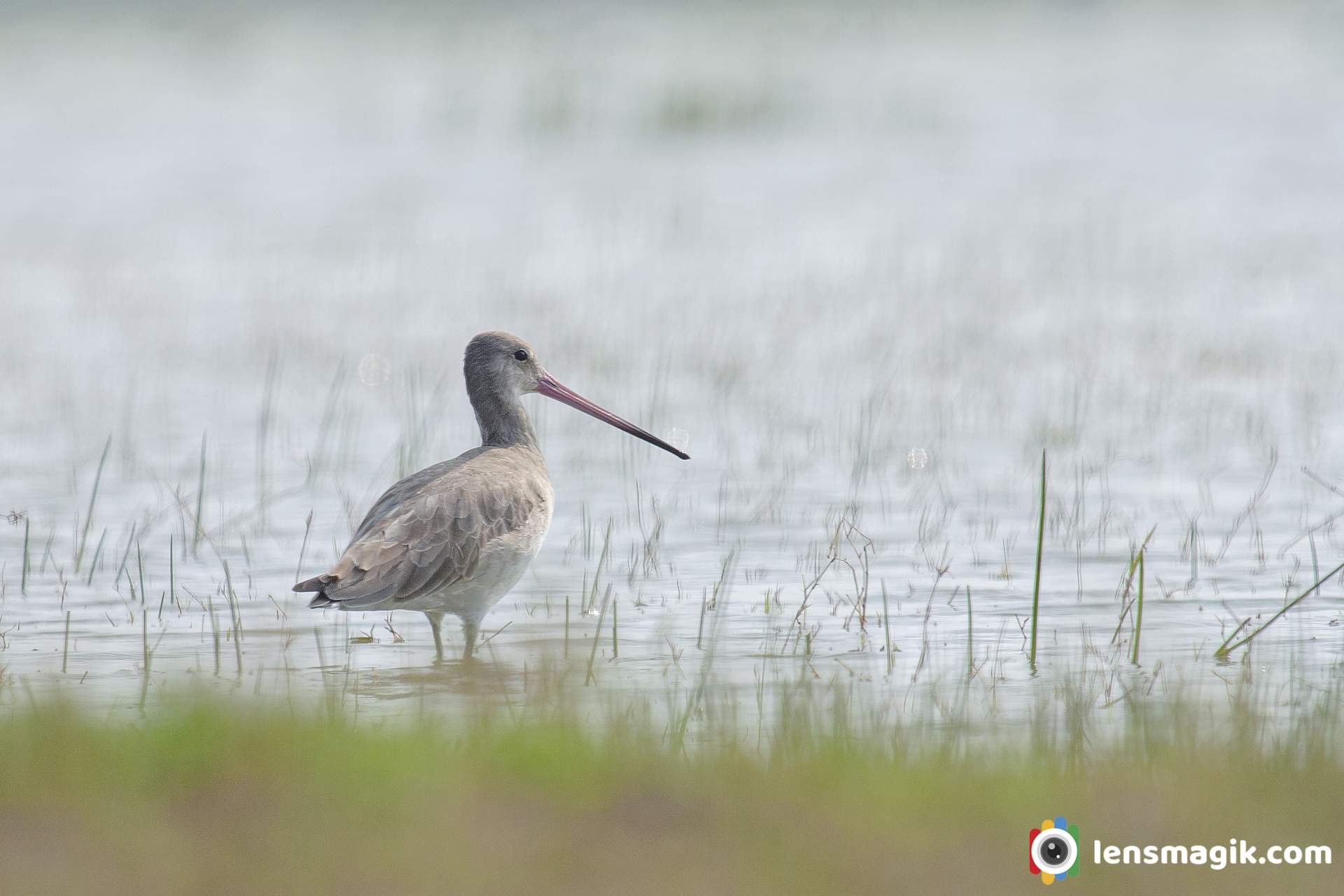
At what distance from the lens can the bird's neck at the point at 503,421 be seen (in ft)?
26.1

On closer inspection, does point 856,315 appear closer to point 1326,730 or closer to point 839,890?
point 1326,730

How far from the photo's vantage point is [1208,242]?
16.2 meters

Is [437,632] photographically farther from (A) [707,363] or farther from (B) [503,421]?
(A) [707,363]

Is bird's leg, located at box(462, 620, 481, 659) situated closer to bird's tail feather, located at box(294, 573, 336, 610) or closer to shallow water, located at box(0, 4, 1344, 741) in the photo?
shallow water, located at box(0, 4, 1344, 741)

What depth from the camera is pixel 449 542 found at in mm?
6535

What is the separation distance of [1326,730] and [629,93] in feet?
70.5

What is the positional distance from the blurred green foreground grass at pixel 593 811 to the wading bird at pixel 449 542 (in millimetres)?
1627

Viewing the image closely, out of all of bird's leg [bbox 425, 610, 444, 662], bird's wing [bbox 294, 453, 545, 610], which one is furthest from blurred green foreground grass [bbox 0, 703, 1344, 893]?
bird's leg [bbox 425, 610, 444, 662]

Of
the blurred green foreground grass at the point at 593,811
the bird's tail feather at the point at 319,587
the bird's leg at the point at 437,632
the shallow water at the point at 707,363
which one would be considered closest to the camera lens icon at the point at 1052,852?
the blurred green foreground grass at the point at 593,811

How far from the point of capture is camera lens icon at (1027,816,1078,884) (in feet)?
12.8

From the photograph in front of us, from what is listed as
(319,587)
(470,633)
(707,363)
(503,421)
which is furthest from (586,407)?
(707,363)

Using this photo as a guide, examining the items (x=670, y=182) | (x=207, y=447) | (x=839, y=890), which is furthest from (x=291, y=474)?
(x=670, y=182)

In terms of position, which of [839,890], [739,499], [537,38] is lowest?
[839,890]

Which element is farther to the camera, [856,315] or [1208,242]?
[1208,242]
